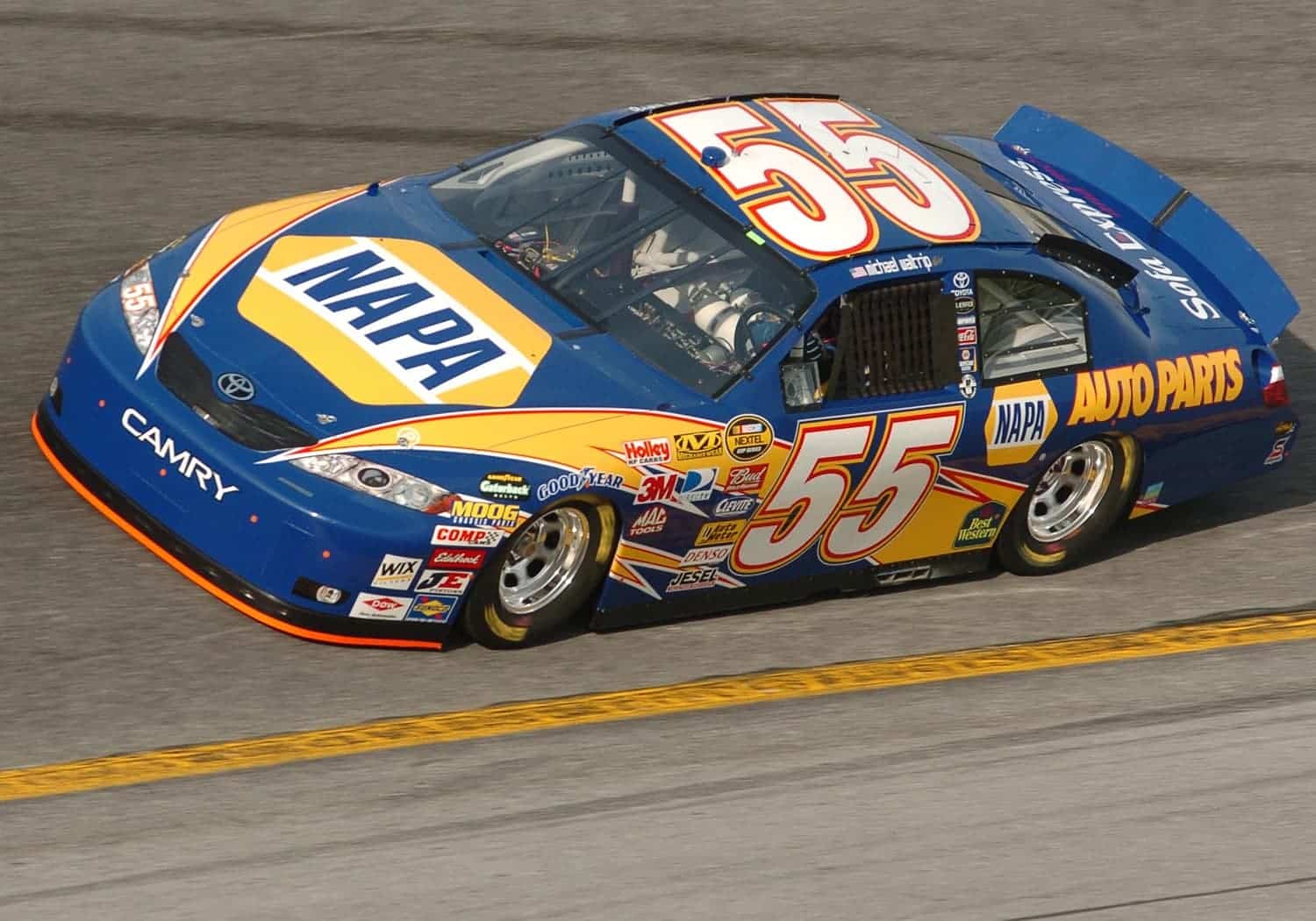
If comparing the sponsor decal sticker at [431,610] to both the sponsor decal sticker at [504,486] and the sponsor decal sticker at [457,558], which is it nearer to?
the sponsor decal sticker at [457,558]

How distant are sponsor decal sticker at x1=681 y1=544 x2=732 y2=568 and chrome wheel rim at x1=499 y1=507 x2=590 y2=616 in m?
0.39

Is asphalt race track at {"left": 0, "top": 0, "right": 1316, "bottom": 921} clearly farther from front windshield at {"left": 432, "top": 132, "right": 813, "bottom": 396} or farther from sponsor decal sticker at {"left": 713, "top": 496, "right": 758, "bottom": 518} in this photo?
front windshield at {"left": 432, "top": 132, "right": 813, "bottom": 396}

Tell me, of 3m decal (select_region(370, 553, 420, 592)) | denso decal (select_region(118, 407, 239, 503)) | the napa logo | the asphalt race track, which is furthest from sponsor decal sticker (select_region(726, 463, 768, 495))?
denso decal (select_region(118, 407, 239, 503))

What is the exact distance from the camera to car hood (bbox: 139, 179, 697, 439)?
20.7 feet

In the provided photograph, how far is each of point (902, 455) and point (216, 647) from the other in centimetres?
244

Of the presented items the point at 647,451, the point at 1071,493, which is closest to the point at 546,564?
the point at 647,451

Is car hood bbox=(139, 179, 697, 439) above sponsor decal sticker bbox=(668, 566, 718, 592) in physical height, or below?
above

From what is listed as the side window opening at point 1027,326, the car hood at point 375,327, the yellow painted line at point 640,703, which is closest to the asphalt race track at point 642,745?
the yellow painted line at point 640,703

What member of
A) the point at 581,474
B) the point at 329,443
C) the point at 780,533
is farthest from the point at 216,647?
the point at 780,533

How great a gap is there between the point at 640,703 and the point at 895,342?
162cm

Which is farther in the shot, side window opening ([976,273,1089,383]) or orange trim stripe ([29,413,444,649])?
side window opening ([976,273,1089,383])

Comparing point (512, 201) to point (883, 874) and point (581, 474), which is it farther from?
point (883, 874)

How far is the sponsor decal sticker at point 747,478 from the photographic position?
6.52 meters

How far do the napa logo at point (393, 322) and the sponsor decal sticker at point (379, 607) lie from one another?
0.63 m
